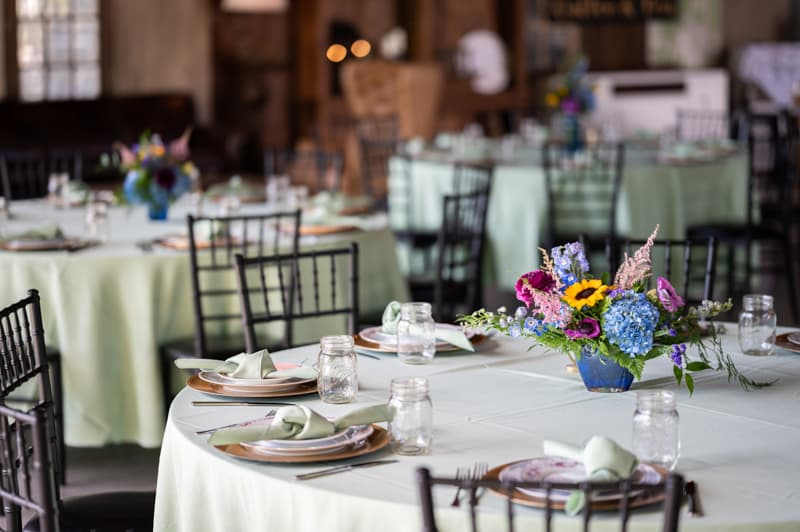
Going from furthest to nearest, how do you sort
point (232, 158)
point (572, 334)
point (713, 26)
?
point (713, 26) < point (232, 158) < point (572, 334)

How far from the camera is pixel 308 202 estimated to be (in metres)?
5.45

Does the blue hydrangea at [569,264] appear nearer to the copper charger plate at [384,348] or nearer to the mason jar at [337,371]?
the mason jar at [337,371]

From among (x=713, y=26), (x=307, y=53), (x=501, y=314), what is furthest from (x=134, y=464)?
(x=713, y=26)

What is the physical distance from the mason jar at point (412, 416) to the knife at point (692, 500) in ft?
1.45

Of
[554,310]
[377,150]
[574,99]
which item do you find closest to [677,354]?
[554,310]

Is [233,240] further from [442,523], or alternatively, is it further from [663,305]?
[442,523]

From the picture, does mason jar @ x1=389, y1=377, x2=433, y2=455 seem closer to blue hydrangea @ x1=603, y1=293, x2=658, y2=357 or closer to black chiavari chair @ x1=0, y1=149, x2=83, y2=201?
blue hydrangea @ x1=603, y1=293, x2=658, y2=357

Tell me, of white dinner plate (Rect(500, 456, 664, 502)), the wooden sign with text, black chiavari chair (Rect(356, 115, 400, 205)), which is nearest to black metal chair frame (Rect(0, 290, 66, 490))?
white dinner plate (Rect(500, 456, 664, 502))

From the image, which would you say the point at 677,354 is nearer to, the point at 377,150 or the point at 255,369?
the point at 255,369

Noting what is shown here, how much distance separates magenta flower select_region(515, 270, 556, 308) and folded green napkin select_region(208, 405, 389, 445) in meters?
0.41


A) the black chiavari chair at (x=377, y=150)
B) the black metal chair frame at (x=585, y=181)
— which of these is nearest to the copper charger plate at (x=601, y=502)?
the black metal chair frame at (x=585, y=181)

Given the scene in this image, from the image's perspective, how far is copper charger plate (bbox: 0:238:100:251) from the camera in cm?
428

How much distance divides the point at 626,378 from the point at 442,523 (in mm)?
779

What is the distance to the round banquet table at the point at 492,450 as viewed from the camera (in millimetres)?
1836
